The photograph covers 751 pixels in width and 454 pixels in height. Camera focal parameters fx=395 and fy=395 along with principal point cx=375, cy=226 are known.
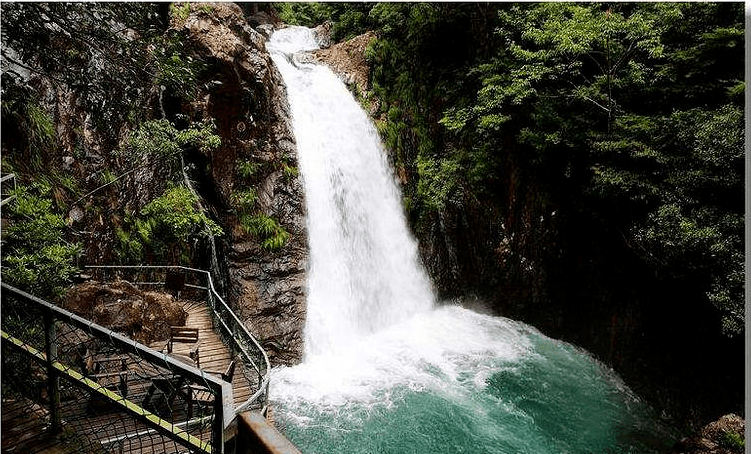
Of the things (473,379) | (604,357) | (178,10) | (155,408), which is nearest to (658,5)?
(604,357)

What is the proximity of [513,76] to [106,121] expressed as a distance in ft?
37.8

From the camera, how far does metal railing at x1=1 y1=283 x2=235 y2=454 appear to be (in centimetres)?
263

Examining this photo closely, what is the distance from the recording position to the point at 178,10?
36.8 ft

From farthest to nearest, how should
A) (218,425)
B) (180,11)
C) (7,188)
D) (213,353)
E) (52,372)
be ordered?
1. (180,11)
2. (213,353)
3. (7,188)
4. (52,372)
5. (218,425)

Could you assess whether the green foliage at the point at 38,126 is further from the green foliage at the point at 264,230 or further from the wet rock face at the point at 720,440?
the wet rock face at the point at 720,440

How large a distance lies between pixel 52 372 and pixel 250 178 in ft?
30.1

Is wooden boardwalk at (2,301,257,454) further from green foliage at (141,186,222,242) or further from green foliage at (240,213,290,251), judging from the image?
green foliage at (240,213,290,251)

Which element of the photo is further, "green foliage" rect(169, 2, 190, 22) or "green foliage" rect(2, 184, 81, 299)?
"green foliage" rect(169, 2, 190, 22)

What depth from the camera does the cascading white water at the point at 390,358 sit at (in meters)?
8.70

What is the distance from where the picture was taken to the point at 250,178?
12.0 meters

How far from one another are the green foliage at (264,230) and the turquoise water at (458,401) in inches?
137

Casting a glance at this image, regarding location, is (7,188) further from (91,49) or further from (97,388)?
(97,388)

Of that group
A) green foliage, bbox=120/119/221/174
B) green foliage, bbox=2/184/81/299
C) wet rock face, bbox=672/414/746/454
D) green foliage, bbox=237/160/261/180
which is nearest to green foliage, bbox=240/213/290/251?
green foliage, bbox=237/160/261/180

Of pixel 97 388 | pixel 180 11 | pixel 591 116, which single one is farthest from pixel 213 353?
pixel 591 116
